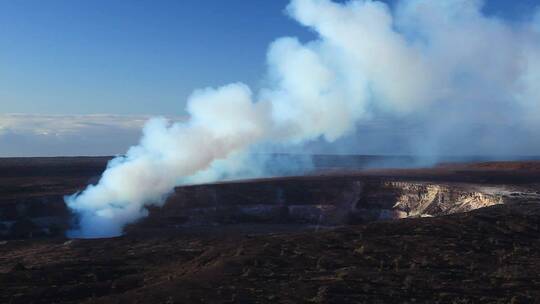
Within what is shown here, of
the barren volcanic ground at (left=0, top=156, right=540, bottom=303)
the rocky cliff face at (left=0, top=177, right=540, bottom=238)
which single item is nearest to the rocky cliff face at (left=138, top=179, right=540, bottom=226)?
the rocky cliff face at (left=0, top=177, right=540, bottom=238)

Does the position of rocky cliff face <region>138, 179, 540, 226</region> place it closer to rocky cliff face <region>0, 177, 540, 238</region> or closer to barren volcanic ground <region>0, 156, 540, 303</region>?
rocky cliff face <region>0, 177, 540, 238</region>

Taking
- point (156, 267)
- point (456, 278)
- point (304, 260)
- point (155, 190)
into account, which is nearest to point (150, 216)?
point (155, 190)

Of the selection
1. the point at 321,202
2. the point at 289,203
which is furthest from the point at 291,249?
the point at 321,202

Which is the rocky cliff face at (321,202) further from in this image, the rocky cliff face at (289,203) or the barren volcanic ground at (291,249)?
the barren volcanic ground at (291,249)

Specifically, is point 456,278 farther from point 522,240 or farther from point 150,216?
point 150,216

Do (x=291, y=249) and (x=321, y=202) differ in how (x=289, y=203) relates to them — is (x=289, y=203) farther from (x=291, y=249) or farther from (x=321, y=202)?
(x=291, y=249)

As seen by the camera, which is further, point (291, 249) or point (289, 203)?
point (289, 203)

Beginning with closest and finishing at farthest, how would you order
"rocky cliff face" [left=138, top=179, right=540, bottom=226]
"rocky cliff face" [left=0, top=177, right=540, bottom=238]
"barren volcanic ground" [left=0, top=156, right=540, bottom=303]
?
"barren volcanic ground" [left=0, top=156, right=540, bottom=303], "rocky cliff face" [left=0, top=177, right=540, bottom=238], "rocky cliff face" [left=138, top=179, right=540, bottom=226]

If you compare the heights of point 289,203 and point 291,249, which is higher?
point 289,203

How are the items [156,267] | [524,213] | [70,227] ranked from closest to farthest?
[156,267] → [524,213] → [70,227]
